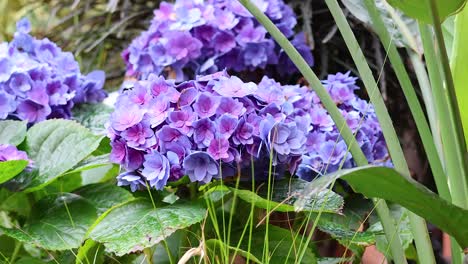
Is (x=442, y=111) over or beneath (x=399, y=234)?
over

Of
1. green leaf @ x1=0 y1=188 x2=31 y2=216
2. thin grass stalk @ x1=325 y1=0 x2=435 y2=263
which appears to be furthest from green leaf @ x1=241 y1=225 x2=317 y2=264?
green leaf @ x1=0 y1=188 x2=31 y2=216

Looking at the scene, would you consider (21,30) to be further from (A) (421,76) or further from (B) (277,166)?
(A) (421,76)

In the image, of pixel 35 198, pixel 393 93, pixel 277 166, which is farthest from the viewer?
pixel 393 93

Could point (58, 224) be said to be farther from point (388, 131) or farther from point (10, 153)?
point (388, 131)

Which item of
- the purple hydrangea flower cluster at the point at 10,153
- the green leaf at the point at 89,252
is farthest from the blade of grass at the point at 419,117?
the purple hydrangea flower cluster at the point at 10,153

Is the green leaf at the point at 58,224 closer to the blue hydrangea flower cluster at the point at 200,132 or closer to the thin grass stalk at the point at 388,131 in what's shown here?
the blue hydrangea flower cluster at the point at 200,132

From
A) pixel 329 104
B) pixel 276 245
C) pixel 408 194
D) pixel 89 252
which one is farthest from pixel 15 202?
pixel 408 194

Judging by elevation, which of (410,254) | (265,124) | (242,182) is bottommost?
(410,254)

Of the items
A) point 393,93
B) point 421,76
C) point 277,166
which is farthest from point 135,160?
point 393,93
